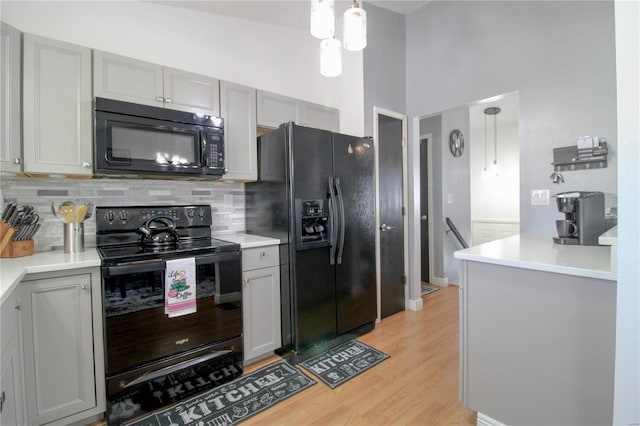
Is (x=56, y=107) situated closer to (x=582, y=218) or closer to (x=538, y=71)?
(x=582, y=218)

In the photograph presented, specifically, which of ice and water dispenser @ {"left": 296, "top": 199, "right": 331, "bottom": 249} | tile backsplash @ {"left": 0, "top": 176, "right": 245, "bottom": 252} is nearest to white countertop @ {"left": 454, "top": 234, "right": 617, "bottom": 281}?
ice and water dispenser @ {"left": 296, "top": 199, "right": 331, "bottom": 249}

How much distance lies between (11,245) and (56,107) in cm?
82

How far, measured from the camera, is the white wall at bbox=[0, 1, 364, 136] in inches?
76.5

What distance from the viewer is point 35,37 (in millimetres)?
1652

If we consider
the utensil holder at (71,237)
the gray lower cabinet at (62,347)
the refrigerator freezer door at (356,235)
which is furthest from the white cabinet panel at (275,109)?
the gray lower cabinet at (62,347)

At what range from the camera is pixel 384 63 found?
316 cm

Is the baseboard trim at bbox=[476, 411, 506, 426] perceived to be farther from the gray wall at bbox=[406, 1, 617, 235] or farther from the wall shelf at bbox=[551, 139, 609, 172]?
the wall shelf at bbox=[551, 139, 609, 172]

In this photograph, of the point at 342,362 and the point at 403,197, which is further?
the point at 403,197

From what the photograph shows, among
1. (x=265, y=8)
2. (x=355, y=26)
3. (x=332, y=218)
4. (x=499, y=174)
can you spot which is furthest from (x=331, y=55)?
(x=499, y=174)

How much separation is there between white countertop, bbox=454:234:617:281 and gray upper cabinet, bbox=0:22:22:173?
2.42m

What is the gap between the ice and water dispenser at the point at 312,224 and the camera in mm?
2270

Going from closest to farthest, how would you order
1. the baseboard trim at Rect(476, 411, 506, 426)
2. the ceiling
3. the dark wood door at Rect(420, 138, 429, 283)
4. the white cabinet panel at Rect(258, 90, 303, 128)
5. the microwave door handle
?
the baseboard trim at Rect(476, 411, 506, 426) < the microwave door handle < the ceiling < the white cabinet panel at Rect(258, 90, 303, 128) < the dark wood door at Rect(420, 138, 429, 283)

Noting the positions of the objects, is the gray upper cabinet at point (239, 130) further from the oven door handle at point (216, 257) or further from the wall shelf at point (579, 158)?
the wall shelf at point (579, 158)

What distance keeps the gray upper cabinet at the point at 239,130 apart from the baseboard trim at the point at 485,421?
219cm
